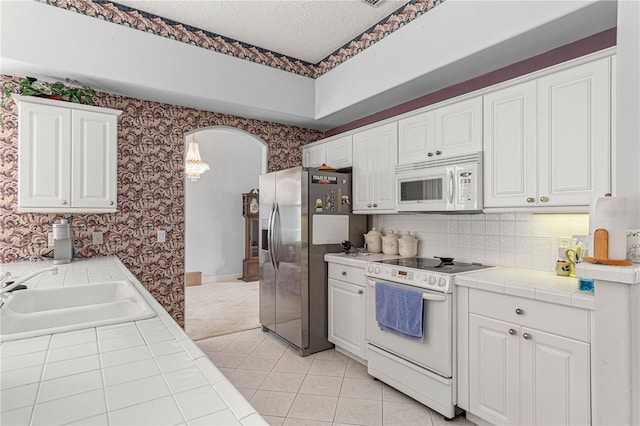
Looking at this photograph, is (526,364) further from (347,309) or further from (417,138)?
(417,138)

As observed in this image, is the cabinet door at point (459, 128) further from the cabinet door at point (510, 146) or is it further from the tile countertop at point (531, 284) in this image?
the tile countertop at point (531, 284)

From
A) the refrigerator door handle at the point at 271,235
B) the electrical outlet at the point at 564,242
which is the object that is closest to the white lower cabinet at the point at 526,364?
the electrical outlet at the point at 564,242

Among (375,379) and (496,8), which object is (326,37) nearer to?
(496,8)

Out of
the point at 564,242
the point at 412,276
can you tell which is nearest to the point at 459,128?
the point at 564,242

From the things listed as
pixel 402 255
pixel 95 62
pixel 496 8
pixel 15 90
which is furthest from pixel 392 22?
pixel 15 90

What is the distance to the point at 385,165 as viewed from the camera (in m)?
3.27

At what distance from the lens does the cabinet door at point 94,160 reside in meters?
2.84

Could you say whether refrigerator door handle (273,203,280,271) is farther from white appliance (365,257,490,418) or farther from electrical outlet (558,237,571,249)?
electrical outlet (558,237,571,249)

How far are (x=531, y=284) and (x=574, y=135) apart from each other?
0.89 meters

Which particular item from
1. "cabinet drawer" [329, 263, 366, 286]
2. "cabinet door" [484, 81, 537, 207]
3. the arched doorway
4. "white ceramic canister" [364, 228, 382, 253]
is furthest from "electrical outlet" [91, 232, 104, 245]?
"cabinet door" [484, 81, 537, 207]

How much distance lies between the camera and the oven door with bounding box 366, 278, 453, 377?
7.54 feet

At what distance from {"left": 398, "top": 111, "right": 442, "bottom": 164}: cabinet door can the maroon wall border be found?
1.53ft

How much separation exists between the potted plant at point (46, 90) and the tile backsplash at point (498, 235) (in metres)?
3.13

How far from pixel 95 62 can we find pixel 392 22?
8.47 ft
